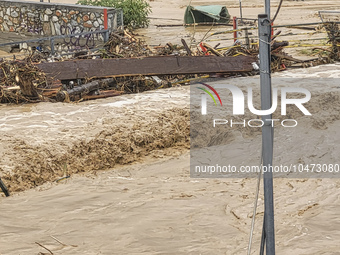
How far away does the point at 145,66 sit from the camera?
11172 mm

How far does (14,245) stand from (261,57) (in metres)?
3.29

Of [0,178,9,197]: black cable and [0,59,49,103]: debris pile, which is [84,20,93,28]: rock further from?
[0,178,9,197]: black cable

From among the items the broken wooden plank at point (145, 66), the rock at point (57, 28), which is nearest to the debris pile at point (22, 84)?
the broken wooden plank at point (145, 66)

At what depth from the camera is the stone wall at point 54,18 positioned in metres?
15.5

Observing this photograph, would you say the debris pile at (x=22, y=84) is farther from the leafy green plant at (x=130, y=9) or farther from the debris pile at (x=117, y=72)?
the leafy green plant at (x=130, y=9)

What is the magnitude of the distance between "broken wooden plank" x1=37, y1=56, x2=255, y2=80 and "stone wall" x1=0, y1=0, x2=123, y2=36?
443 cm

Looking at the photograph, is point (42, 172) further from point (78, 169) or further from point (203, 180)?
point (203, 180)

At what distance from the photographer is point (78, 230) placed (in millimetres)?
5996

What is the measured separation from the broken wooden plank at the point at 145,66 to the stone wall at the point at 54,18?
14.5ft

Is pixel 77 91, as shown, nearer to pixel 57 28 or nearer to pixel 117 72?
pixel 117 72

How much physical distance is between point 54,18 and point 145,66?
256 inches

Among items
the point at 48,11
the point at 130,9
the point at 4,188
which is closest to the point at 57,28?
the point at 48,11

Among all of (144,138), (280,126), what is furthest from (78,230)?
(280,126)

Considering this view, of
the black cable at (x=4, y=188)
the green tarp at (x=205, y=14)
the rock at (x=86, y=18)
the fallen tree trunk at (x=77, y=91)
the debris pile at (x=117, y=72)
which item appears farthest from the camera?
the green tarp at (x=205, y=14)
